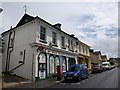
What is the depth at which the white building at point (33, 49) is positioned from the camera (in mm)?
17858

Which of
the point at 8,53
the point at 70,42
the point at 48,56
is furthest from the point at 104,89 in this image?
the point at 70,42

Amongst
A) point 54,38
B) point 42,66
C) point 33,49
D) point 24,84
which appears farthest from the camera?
point 54,38

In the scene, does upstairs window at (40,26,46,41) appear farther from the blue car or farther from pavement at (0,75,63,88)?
pavement at (0,75,63,88)

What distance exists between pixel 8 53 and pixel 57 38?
22.5 ft

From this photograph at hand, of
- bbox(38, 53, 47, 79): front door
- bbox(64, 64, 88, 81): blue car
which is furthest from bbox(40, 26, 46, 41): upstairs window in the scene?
bbox(64, 64, 88, 81): blue car

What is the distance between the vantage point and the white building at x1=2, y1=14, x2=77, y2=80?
17.9m

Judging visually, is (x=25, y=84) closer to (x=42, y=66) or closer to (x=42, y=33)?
(x=42, y=66)

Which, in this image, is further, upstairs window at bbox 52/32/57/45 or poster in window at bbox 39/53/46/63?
upstairs window at bbox 52/32/57/45

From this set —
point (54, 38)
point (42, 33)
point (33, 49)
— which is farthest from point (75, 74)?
point (54, 38)

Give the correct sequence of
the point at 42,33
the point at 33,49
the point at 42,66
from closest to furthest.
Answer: the point at 33,49 < the point at 42,66 < the point at 42,33

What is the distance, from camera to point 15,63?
790 inches

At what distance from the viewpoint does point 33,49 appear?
17.9m

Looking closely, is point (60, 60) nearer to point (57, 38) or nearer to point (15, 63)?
point (57, 38)

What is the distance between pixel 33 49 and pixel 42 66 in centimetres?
→ 232
